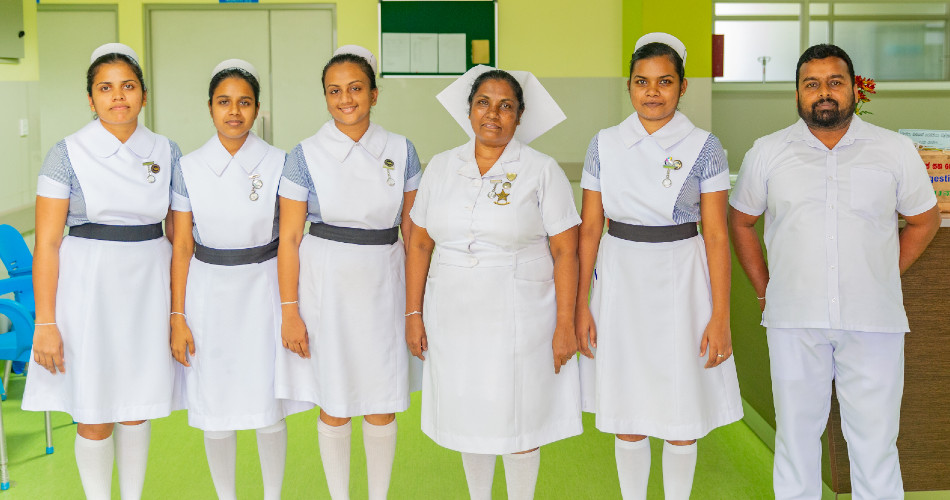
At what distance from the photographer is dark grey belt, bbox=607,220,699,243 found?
8.48 feet

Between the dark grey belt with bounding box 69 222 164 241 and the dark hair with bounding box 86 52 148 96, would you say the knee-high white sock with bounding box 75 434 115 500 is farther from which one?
the dark hair with bounding box 86 52 148 96

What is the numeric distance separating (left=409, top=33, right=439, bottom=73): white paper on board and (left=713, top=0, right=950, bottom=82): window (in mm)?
2185

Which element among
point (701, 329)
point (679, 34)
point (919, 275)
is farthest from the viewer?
point (679, 34)

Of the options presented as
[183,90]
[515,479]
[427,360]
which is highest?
[183,90]

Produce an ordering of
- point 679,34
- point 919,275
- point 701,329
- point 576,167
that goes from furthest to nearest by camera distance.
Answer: point 576,167
point 679,34
point 919,275
point 701,329

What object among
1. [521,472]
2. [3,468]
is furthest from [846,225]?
[3,468]

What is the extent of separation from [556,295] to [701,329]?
1.40 feet

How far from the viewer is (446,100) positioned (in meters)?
2.66

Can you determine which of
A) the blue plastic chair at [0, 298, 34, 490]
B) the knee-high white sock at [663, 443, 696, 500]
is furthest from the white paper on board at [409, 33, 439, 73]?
the knee-high white sock at [663, 443, 696, 500]

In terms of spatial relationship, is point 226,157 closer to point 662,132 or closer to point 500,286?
point 500,286

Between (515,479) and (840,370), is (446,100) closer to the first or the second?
(515,479)

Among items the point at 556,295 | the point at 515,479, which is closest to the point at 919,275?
the point at 556,295

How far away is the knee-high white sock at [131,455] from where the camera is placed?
109 inches

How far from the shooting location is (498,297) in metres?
2.56
